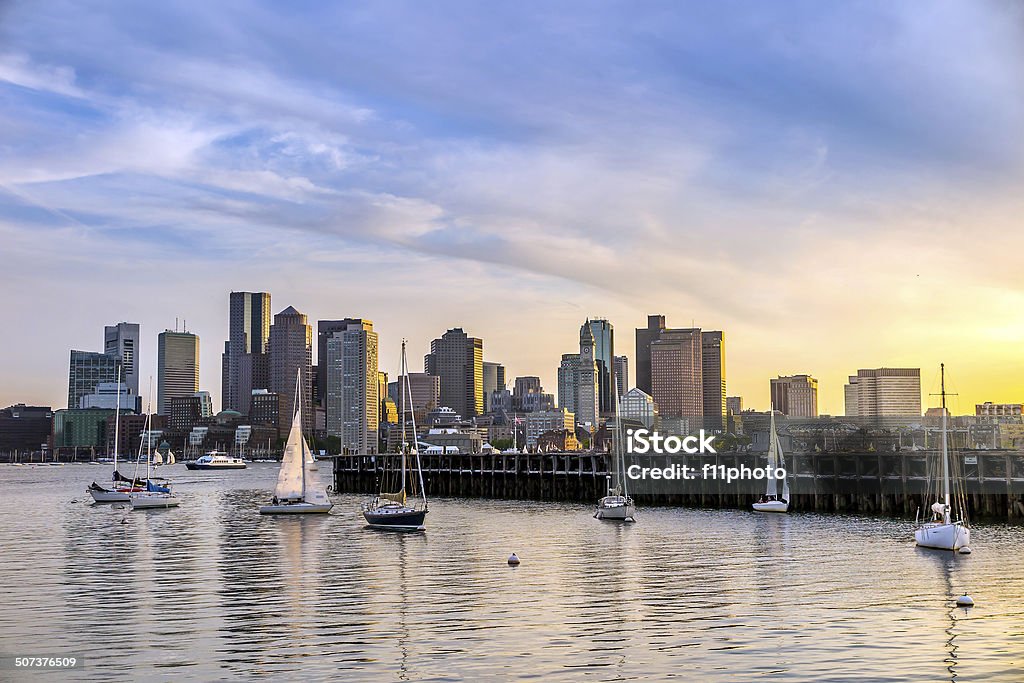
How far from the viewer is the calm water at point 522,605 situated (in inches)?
1326

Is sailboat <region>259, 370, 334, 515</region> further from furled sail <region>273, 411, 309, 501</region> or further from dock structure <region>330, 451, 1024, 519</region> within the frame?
dock structure <region>330, 451, 1024, 519</region>

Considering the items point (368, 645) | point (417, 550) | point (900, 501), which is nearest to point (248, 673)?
point (368, 645)

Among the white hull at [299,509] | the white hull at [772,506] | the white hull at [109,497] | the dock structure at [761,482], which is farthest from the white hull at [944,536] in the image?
the white hull at [109,497]

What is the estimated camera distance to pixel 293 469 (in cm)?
10794

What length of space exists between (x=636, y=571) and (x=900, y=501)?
53.9 metres

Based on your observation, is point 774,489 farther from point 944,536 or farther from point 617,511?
point 944,536

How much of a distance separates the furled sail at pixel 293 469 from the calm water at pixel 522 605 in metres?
22.4

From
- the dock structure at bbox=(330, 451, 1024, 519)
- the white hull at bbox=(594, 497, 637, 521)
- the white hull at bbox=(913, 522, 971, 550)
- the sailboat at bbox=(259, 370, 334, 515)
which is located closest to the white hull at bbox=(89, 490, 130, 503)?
the sailboat at bbox=(259, 370, 334, 515)

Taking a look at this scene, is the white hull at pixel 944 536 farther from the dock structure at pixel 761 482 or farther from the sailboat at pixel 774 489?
the sailboat at pixel 774 489

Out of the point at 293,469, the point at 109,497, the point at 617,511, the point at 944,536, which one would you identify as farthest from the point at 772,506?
the point at 109,497

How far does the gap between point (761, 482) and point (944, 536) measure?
54905mm

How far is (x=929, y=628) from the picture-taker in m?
39.7

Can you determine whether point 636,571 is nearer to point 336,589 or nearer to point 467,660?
point 336,589

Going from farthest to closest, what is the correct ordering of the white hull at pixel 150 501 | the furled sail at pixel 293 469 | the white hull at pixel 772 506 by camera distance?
the white hull at pixel 150 501, the furled sail at pixel 293 469, the white hull at pixel 772 506
